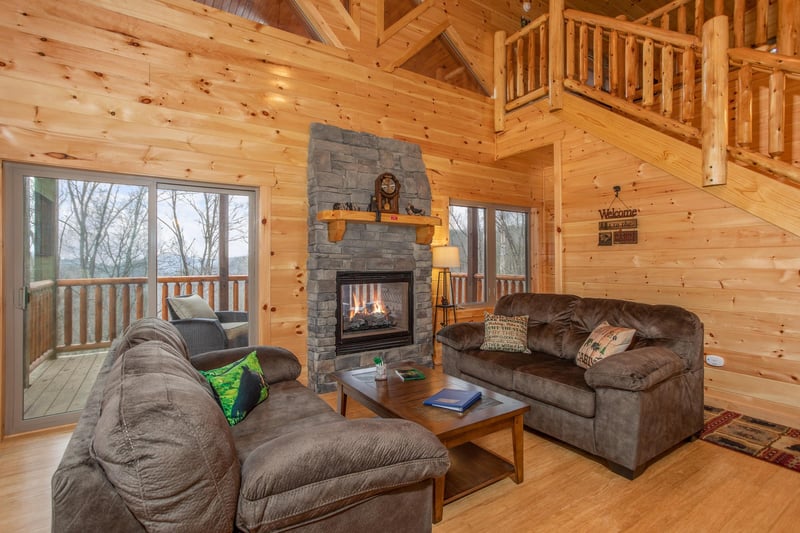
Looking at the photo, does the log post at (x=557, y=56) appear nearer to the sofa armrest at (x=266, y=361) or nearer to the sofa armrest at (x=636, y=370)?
the sofa armrest at (x=636, y=370)

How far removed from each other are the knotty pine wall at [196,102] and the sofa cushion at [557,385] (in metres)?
2.26

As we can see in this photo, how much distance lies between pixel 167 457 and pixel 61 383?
3112mm

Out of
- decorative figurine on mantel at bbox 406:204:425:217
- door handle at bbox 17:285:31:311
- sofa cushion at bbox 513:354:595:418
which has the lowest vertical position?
sofa cushion at bbox 513:354:595:418

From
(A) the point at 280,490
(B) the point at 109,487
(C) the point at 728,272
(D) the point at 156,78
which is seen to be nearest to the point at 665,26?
(C) the point at 728,272

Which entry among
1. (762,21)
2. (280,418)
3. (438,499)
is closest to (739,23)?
(762,21)

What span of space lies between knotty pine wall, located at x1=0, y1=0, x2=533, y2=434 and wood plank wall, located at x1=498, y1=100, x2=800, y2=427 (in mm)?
2161

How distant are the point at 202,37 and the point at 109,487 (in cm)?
383

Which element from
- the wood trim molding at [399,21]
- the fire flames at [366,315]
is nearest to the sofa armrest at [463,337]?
the fire flames at [366,315]

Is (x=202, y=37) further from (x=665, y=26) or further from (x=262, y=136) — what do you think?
(x=665, y=26)

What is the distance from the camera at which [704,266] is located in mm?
3674

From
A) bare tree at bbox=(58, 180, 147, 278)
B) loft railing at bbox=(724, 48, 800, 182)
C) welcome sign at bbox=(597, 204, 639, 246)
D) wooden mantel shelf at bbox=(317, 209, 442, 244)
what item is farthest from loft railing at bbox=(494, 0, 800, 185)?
bare tree at bbox=(58, 180, 147, 278)

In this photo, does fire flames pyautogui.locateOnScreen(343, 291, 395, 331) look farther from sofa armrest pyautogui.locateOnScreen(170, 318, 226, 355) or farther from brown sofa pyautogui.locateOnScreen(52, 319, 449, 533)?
brown sofa pyautogui.locateOnScreen(52, 319, 449, 533)

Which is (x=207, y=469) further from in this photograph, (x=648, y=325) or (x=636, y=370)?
(x=648, y=325)

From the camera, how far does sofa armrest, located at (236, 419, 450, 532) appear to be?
1200mm
